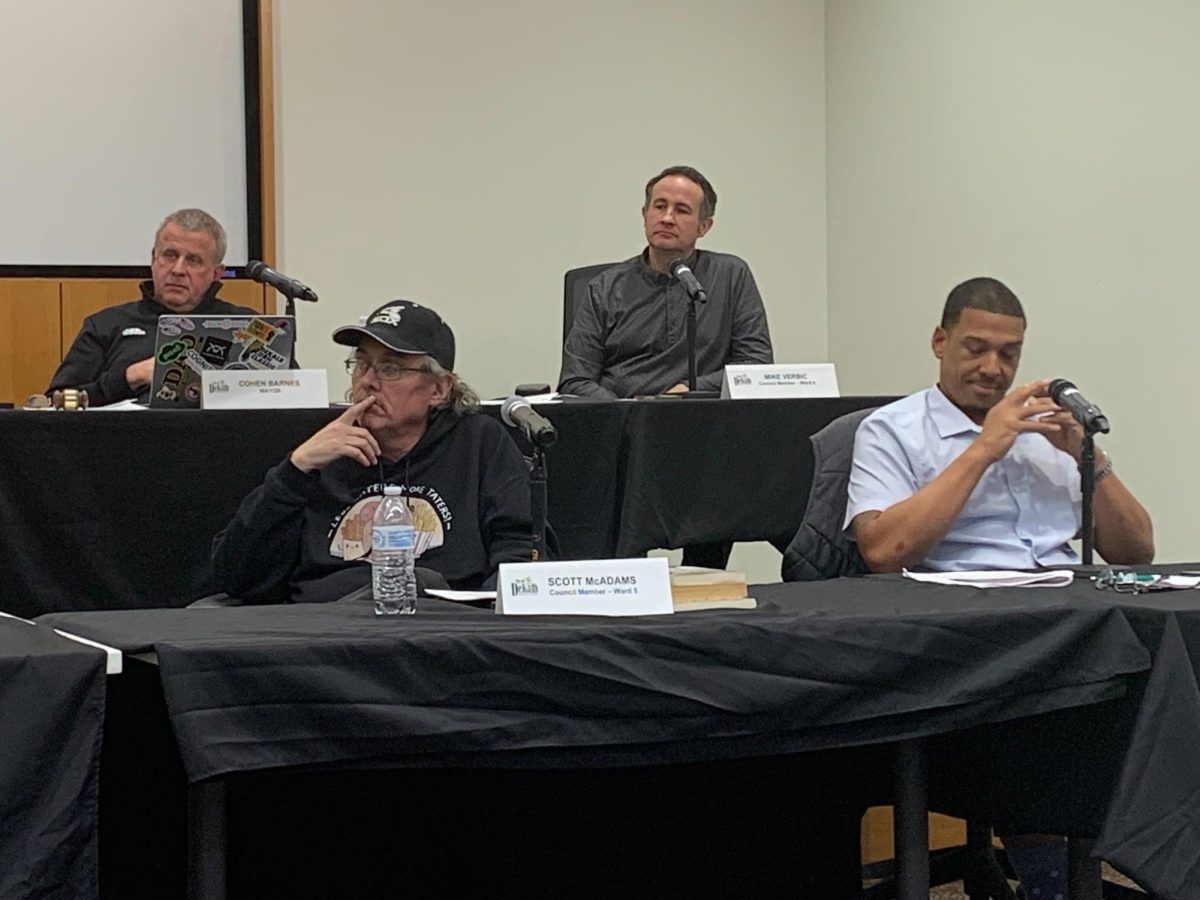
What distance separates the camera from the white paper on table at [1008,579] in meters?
2.19

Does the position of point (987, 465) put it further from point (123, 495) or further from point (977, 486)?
point (123, 495)

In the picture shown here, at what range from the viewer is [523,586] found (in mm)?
1909

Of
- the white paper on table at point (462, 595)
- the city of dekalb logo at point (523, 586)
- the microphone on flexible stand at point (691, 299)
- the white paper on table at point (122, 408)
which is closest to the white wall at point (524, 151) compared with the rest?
the microphone on flexible stand at point (691, 299)

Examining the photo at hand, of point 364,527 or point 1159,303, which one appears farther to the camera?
point 1159,303

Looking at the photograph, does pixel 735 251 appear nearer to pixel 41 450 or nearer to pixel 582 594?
pixel 41 450

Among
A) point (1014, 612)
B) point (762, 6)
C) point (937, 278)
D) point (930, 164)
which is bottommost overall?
point (1014, 612)

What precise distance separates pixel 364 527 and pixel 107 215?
3.60 metres

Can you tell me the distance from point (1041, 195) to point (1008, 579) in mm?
3197

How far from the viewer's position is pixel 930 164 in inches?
229

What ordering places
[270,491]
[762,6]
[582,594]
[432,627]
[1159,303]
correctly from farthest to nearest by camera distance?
[762,6] < [1159,303] < [270,491] < [582,594] < [432,627]

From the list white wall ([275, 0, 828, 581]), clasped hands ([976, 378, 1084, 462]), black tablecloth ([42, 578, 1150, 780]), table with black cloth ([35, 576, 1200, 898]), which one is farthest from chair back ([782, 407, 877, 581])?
white wall ([275, 0, 828, 581])

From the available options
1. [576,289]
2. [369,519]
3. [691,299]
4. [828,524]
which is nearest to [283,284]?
[691,299]

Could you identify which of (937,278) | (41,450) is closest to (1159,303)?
(937,278)

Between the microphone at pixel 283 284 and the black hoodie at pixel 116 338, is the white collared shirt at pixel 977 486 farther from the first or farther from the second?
the black hoodie at pixel 116 338
